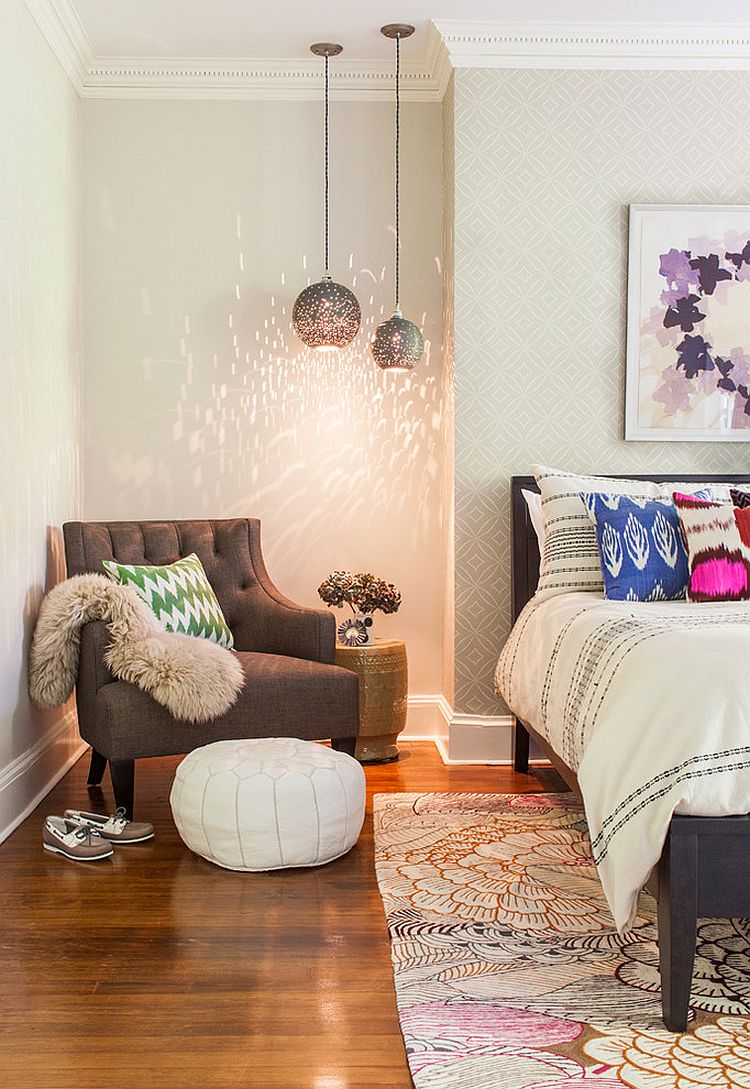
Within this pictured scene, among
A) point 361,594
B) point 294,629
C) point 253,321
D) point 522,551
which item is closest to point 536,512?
point 522,551

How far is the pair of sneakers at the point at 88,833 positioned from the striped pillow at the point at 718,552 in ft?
5.95

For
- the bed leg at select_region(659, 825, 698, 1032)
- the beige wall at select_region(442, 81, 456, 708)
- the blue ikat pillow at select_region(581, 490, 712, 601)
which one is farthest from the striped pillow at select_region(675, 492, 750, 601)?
the bed leg at select_region(659, 825, 698, 1032)

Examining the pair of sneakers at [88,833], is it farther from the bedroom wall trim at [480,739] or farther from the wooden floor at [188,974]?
the bedroom wall trim at [480,739]

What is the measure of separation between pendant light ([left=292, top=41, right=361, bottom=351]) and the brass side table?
3.87 feet

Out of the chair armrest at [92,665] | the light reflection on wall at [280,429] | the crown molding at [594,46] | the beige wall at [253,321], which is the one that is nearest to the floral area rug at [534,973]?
the chair armrest at [92,665]

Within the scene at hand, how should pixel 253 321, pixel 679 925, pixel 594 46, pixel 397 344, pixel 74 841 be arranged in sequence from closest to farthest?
1. pixel 679 925
2. pixel 74 841
3. pixel 594 46
4. pixel 397 344
5. pixel 253 321

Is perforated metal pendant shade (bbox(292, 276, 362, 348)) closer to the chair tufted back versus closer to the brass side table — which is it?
the chair tufted back

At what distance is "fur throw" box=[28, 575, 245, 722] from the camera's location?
3.22 meters

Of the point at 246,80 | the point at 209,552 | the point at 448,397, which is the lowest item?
the point at 209,552

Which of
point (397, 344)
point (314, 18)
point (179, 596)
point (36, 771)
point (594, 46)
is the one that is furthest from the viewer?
point (397, 344)

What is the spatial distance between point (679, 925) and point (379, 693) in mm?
2130

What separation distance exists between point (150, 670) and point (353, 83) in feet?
8.50

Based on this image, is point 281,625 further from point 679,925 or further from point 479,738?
point 679,925

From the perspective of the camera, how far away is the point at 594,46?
4031 mm
